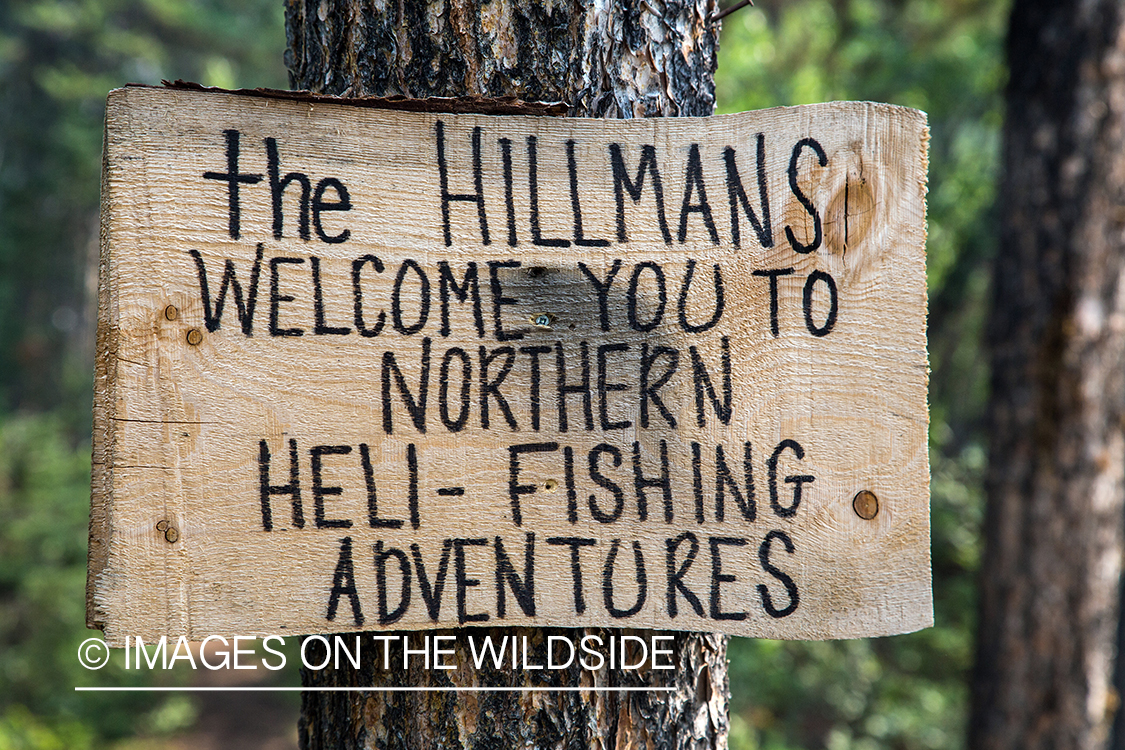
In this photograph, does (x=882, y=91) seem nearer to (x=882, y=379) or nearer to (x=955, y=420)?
(x=955, y=420)

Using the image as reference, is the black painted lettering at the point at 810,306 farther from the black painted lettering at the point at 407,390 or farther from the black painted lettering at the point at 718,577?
the black painted lettering at the point at 407,390

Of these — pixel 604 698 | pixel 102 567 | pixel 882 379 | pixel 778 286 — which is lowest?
pixel 604 698

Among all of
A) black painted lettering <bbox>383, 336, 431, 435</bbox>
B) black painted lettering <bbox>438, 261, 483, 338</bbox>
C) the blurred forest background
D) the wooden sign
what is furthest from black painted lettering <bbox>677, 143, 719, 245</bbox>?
the blurred forest background

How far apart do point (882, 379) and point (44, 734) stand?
13.3 ft

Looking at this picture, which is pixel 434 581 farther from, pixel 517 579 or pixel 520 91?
pixel 520 91

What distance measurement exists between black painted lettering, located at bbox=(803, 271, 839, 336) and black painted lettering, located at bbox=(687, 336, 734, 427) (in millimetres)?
124

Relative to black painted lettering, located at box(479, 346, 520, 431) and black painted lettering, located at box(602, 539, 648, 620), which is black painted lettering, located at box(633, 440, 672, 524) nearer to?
black painted lettering, located at box(602, 539, 648, 620)

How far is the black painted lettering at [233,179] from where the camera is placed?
3.61ft

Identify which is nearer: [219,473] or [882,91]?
[219,473]

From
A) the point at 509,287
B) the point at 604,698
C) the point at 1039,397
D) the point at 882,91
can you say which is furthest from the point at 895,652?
the point at 509,287

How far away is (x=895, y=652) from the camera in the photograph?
459 cm

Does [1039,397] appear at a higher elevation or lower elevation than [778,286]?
lower

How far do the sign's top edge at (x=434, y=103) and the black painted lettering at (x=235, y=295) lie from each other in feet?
0.76

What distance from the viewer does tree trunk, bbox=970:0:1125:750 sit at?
2648 millimetres
